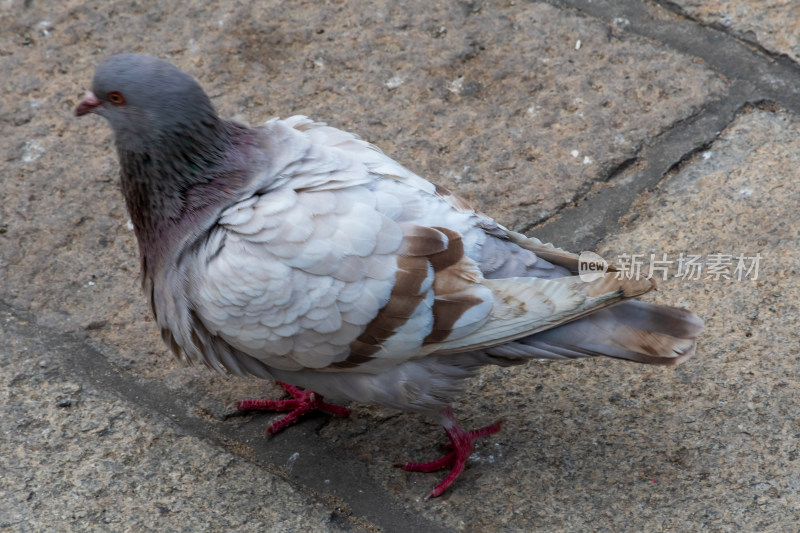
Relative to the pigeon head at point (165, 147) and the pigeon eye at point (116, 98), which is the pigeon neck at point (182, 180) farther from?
the pigeon eye at point (116, 98)

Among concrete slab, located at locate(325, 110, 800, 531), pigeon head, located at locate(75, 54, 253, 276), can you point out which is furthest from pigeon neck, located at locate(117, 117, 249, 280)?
concrete slab, located at locate(325, 110, 800, 531)

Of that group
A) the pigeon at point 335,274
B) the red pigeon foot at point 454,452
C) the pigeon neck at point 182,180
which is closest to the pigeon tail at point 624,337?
the pigeon at point 335,274

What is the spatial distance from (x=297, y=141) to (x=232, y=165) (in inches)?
9.6

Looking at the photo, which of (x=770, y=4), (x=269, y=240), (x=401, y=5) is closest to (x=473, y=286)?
(x=269, y=240)

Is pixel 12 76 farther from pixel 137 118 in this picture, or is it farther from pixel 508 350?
pixel 508 350

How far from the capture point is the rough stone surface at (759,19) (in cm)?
409

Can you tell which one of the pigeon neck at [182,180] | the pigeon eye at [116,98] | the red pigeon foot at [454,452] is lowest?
the red pigeon foot at [454,452]

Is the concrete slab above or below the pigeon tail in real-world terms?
below

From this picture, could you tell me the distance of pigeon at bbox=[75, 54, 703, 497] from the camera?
103 inches

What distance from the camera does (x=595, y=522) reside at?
8.74ft

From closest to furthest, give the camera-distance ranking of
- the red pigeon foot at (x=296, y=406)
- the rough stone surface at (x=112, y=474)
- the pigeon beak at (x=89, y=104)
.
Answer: the rough stone surface at (x=112, y=474)
the pigeon beak at (x=89, y=104)
the red pigeon foot at (x=296, y=406)

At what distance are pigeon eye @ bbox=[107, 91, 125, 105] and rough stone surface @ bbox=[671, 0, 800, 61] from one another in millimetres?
2846

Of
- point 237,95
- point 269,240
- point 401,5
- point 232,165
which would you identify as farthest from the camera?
point 401,5

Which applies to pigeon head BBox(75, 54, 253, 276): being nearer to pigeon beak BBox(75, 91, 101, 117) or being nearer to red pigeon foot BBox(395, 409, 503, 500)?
pigeon beak BBox(75, 91, 101, 117)
